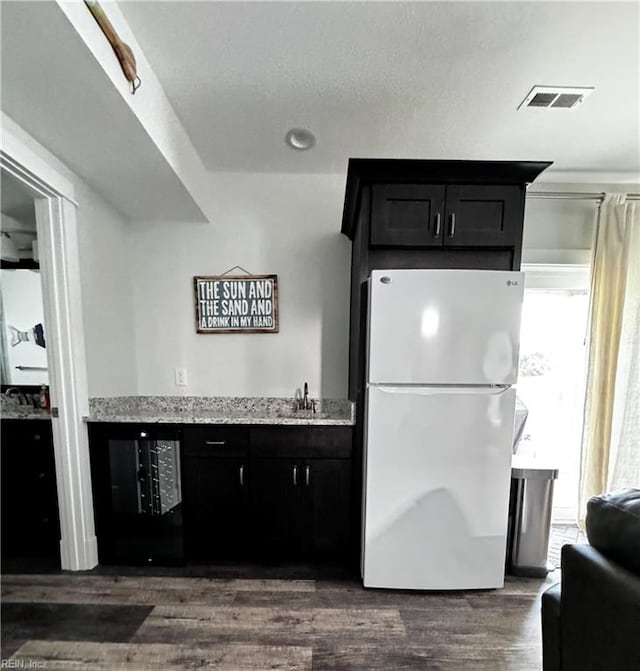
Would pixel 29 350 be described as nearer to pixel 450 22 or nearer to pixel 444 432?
pixel 444 432

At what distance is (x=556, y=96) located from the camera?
64.4 inches

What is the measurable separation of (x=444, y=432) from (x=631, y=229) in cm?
196

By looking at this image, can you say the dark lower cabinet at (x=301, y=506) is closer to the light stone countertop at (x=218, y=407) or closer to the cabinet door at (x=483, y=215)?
the light stone countertop at (x=218, y=407)

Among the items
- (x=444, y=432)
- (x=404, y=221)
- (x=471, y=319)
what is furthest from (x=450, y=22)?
(x=444, y=432)

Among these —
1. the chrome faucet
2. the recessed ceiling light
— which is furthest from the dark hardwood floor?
the recessed ceiling light

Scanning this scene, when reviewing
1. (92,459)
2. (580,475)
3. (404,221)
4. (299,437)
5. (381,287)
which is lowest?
(580,475)

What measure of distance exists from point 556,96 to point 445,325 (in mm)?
1277

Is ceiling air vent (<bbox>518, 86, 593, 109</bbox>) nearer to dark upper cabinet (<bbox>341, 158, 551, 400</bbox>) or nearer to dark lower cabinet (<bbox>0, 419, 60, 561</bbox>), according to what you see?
dark upper cabinet (<bbox>341, 158, 551, 400</bbox>)

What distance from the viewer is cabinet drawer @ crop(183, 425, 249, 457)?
1980 mm

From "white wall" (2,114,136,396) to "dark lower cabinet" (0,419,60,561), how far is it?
0.43 metres

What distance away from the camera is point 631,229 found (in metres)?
2.19

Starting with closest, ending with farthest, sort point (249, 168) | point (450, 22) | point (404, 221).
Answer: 1. point (450, 22)
2. point (404, 221)
3. point (249, 168)

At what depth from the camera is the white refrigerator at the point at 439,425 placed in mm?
1644

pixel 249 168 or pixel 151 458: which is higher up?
pixel 249 168
